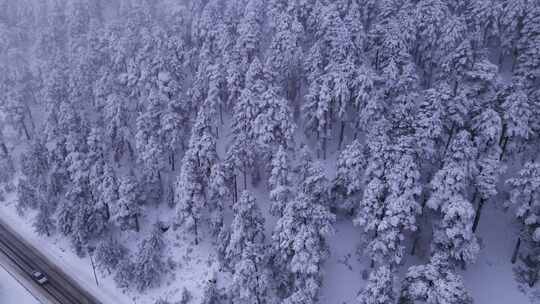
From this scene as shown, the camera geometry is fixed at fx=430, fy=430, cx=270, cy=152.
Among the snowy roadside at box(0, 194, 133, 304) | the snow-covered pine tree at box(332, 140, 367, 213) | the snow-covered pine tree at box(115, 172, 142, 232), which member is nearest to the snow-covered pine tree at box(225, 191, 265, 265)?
the snow-covered pine tree at box(332, 140, 367, 213)

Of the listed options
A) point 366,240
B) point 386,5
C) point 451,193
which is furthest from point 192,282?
point 386,5

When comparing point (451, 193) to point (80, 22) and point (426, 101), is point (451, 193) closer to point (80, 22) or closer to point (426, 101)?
point (426, 101)

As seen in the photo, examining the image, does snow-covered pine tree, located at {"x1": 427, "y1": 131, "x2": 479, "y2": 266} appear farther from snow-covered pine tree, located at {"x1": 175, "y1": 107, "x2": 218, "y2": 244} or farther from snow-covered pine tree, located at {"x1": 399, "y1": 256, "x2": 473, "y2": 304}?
snow-covered pine tree, located at {"x1": 175, "y1": 107, "x2": 218, "y2": 244}

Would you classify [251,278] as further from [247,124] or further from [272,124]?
[247,124]

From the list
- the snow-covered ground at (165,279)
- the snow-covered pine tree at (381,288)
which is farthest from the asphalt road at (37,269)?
the snow-covered pine tree at (381,288)

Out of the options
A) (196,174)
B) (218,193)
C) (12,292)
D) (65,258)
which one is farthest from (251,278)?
(12,292)

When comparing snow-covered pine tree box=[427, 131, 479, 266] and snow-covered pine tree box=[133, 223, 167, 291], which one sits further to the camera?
snow-covered pine tree box=[133, 223, 167, 291]
